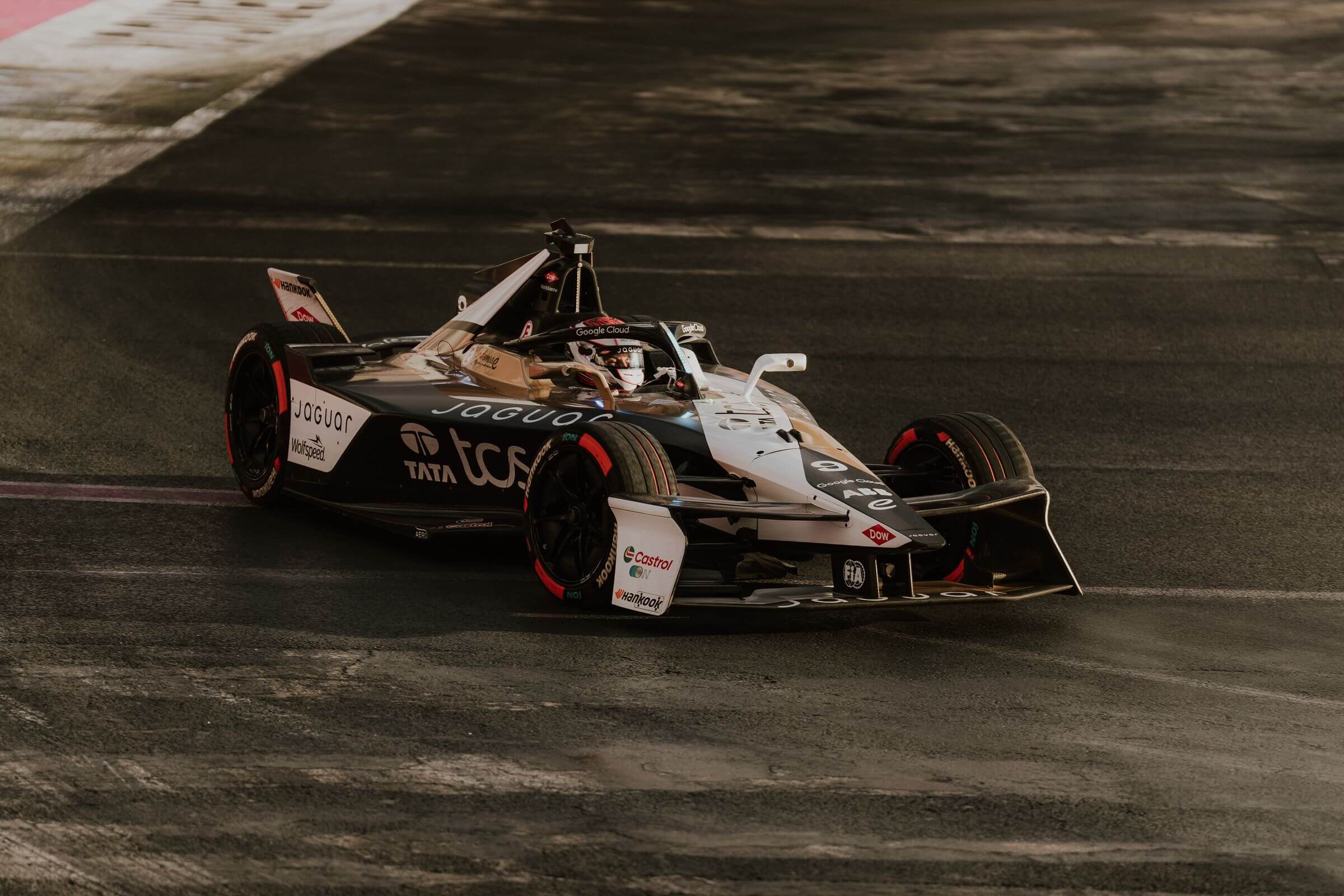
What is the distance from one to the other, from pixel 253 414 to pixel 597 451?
3200mm

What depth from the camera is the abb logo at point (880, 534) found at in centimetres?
813

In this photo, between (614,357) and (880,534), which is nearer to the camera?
(880,534)

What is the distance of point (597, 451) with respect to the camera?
8320mm

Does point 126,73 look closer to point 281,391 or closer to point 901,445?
point 281,391

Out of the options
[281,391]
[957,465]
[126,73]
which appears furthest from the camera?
[126,73]

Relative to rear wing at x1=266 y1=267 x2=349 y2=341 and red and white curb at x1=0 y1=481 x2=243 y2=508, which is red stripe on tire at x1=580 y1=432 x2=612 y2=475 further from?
rear wing at x1=266 y1=267 x2=349 y2=341

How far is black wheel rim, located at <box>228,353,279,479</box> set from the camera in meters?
10.5

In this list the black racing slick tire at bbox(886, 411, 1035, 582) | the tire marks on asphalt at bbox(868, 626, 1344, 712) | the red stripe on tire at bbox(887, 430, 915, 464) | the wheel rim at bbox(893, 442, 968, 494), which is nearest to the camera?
the tire marks on asphalt at bbox(868, 626, 1344, 712)

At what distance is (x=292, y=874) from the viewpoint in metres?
5.70

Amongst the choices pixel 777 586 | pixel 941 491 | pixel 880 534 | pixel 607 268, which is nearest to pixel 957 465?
pixel 941 491

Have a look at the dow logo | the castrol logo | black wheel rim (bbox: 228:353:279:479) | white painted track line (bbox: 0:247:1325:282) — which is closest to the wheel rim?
the castrol logo

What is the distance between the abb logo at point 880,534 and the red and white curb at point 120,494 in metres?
3.94

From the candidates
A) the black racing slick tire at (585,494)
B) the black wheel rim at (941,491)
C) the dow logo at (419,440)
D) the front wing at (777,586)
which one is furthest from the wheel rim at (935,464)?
the dow logo at (419,440)

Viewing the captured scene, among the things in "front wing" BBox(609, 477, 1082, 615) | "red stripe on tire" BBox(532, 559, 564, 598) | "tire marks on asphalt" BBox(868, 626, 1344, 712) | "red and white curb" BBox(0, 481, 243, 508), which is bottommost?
"tire marks on asphalt" BBox(868, 626, 1344, 712)
